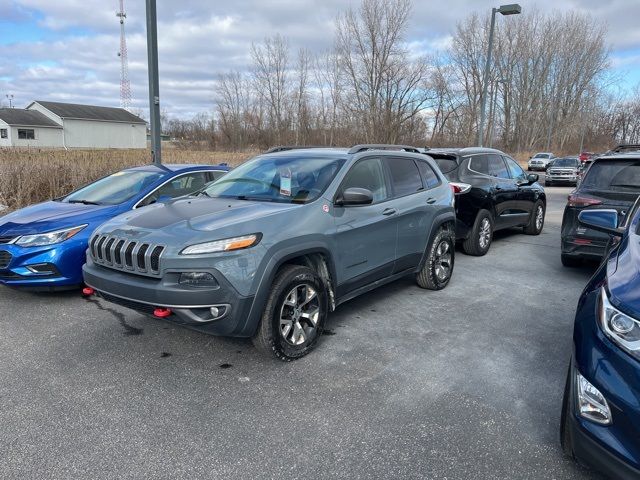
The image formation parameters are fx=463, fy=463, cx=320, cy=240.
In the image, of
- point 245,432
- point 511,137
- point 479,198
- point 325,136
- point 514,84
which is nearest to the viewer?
point 245,432

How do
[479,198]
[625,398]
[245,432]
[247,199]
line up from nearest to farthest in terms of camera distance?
[625,398] → [245,432] → [247,199] → [479,198]

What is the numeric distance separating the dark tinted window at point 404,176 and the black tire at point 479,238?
262cm

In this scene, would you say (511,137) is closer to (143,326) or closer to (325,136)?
(325,136)

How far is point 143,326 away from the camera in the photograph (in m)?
4.43

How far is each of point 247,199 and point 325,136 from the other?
35.4m

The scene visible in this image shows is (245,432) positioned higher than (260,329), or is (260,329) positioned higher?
(260,329)

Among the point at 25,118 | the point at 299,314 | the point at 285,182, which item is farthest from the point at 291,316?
the point at 25,118

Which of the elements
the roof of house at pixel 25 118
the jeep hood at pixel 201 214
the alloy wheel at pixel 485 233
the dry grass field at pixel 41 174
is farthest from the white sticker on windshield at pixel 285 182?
the roof of house at pixel 25 118

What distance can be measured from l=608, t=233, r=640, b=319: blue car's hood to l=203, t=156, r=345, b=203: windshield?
2309mm

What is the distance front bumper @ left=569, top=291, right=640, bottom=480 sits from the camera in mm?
1933

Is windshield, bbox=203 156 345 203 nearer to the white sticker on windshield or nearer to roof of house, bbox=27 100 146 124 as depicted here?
the white sticker on windshield

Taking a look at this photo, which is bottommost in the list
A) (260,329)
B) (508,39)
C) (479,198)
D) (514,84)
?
(260,329)

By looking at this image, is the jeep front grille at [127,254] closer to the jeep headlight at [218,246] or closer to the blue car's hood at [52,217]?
the jeep headlight at [218,246]

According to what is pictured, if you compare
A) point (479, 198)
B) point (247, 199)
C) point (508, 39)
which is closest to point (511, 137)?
point (508, 39)
